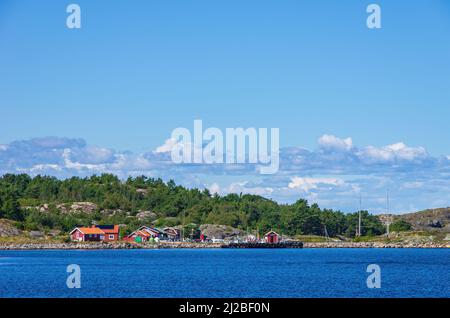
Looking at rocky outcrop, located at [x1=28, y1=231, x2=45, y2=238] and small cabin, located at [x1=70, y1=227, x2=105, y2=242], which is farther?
small cabin, located at [x1=70, y1=227, x2=105, y2=242]

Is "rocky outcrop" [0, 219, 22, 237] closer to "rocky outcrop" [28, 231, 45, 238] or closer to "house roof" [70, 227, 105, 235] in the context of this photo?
"rocky outcrop" [28, 231, 45, 238]

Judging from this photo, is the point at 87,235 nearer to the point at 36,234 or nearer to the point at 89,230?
the point at 89,230

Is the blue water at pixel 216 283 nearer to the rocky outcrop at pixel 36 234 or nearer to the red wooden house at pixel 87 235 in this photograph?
the rocky outcrop at pixel 36 234

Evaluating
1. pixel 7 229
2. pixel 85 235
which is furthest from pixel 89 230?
pixel 7 229

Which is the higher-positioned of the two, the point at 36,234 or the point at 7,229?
the point at 7,229

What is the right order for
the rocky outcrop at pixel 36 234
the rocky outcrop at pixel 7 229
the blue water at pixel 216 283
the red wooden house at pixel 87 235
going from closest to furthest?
the blue water at pixel 216 283
the rocky outcrop at pixel 7 229
the rocky outcrop at pixel 36 234
the red wooden house at pixel 87 235

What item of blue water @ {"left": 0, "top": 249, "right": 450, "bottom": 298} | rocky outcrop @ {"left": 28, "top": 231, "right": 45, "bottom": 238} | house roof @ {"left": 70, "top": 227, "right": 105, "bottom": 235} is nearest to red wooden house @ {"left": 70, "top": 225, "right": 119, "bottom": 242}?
house roof @ {"left": 70, "top": 227, "right": 105, "bottom": 235}

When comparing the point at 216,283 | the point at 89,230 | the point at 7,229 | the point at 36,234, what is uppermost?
the point at 7,229

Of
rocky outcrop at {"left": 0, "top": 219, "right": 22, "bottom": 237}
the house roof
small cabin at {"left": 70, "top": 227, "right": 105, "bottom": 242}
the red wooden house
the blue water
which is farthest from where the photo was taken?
the house roof

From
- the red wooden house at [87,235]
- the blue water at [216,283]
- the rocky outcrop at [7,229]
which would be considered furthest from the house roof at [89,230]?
the blue water at [216,283]

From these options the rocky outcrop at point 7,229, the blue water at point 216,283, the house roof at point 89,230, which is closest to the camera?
the blue water at point 216,283

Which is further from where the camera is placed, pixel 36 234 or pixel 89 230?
pixel 89 230

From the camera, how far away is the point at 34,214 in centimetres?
19575

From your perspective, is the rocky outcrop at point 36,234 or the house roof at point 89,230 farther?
the house roof at point 89,230
